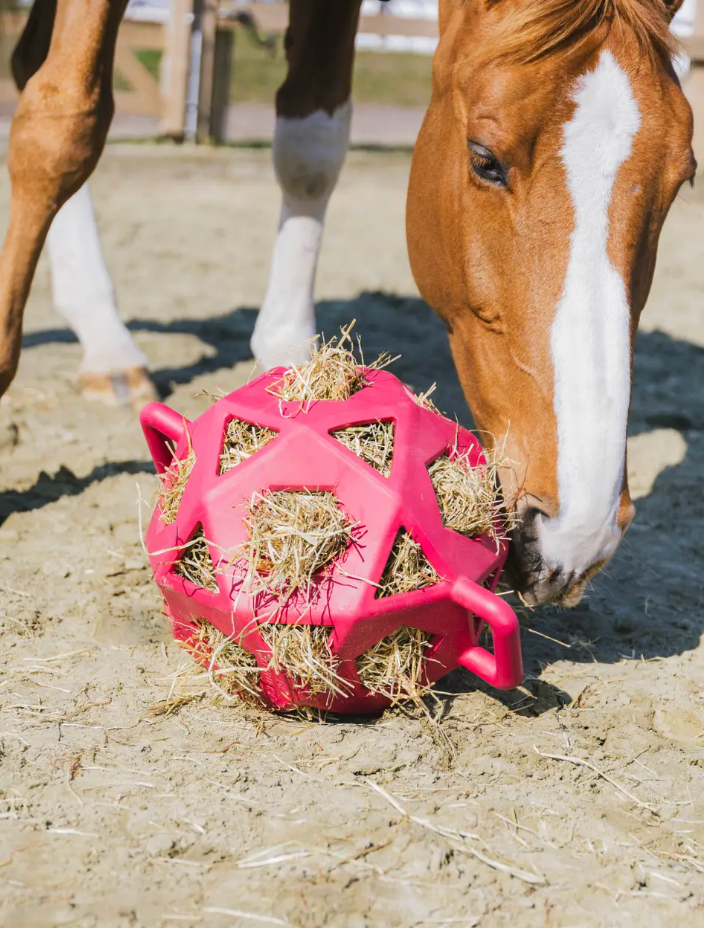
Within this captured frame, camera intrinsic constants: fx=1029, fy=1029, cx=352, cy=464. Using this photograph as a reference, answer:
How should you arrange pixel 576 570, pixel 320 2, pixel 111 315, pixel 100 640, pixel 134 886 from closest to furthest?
pixel 134 886
pixel 576 570
pixel 100 640
pixel 320 2
pixel 111 315

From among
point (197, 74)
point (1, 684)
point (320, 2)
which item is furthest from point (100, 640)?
point (197, 74)

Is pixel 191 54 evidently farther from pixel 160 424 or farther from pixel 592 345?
pixel 592 345

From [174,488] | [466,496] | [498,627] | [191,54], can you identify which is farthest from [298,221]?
[191,54]

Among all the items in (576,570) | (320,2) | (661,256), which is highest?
(320,2)

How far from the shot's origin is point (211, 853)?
1438mm

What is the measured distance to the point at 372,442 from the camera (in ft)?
5.71

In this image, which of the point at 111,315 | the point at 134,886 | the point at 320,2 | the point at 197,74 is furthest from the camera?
the point at 197,74

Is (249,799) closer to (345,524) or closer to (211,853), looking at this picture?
(211,853)

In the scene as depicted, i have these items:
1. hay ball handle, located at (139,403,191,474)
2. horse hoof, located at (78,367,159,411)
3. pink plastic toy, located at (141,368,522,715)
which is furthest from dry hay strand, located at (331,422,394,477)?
horse hoof, located at (78,367,159,411)

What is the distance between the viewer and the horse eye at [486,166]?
6.35ft

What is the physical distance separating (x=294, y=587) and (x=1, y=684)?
0.64 m

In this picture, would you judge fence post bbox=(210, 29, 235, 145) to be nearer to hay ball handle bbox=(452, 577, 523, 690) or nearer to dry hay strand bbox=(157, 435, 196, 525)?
dry hay strand bbox=(157, 435, 196, 525)

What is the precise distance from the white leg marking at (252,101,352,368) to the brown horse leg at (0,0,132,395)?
1074 mm

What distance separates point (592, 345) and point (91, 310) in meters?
2.27
